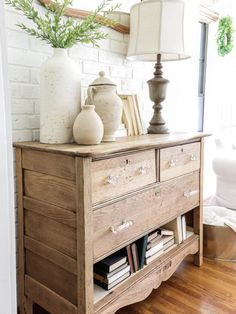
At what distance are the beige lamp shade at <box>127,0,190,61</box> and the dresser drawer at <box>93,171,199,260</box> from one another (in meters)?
0.73

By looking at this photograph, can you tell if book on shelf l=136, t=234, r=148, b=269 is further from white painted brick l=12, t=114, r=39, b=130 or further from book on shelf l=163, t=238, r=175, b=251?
white painted brick l=12, t=114, r=39, b=130

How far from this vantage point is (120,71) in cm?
189

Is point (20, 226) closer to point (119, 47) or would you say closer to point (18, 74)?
point (18, 74)

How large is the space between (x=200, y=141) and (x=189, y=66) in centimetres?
108

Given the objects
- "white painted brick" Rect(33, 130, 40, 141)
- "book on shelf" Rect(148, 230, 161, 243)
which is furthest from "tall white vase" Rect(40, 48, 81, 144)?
"book on shelf" Rect(148, 230, 161, 243)

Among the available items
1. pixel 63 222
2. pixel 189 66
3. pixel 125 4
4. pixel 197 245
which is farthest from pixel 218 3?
pixel 63 222

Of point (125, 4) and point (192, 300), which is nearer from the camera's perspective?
point (192, 300)

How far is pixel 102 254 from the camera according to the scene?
46.3 inches

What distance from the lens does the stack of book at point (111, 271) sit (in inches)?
51.4

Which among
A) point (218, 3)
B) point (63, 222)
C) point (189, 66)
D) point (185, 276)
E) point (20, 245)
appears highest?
point (218, 3)

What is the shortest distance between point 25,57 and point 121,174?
72 centimetres

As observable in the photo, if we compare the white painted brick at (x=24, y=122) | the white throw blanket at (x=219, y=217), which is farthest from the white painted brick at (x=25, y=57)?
the white throw blanket at (x=219, y=217)

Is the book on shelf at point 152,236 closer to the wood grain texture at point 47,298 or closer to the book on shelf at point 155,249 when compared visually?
the book on shelf at point 155,249

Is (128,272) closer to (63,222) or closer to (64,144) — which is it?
(63,222)
